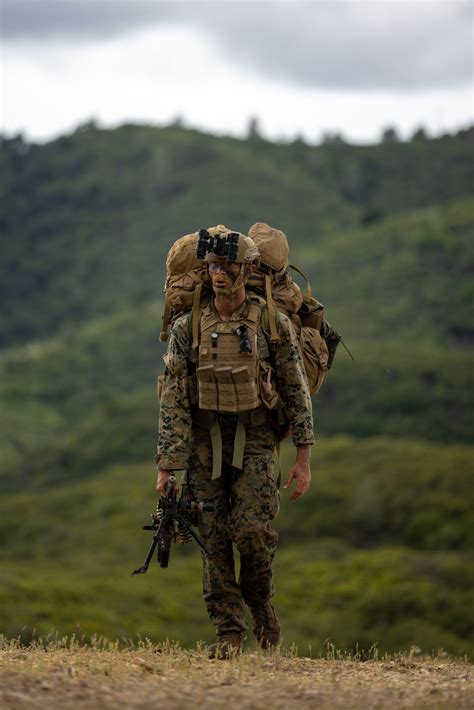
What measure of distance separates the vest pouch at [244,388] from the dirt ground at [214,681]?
4.64 ft

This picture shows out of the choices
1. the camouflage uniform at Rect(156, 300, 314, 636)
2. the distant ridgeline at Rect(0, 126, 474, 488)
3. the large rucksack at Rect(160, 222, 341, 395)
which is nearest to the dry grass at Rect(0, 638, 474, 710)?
the camouflage uniform at Rect(156, 300, 314, 636)

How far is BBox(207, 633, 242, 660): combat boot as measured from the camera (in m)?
8.52

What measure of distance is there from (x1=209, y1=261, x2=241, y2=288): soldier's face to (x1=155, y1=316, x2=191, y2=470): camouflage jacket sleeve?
37 cm

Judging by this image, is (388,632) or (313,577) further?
(313,577)

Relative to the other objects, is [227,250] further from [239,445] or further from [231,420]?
[239,445]

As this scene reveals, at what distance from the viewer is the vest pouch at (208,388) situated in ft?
27.6

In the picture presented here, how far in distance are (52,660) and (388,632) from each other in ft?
187

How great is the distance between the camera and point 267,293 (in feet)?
28.4

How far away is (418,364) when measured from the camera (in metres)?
117

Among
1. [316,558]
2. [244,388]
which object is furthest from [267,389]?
[316,558]

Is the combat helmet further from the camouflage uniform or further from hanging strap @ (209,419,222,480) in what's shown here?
hanging strap @ (209,419,222,480)

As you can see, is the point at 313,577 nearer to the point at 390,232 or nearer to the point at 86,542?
the point at 86,542

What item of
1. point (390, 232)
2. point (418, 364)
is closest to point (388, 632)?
point (418, 364)

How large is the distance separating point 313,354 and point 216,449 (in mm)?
979
